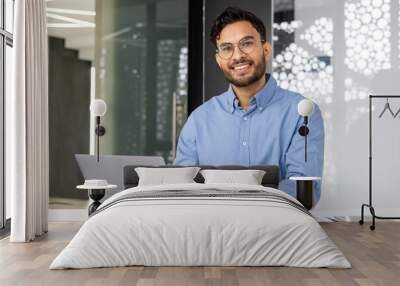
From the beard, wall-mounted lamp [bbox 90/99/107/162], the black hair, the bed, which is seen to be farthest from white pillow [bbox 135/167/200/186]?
the bed

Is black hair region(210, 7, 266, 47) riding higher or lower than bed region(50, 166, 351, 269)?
higher

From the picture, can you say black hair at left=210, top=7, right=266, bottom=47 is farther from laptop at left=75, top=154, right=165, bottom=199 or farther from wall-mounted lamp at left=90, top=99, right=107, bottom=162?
laptop at left=75, top=154, right=165, bottom=199

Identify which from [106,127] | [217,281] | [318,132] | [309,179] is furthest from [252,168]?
[217,281]

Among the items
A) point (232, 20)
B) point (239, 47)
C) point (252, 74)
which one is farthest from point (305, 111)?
point (232, 20)

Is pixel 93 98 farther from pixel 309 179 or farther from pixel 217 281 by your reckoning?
pixel 217 281

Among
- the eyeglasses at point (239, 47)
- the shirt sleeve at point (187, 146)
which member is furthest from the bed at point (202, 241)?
the eyeglasses at point (239, 47)

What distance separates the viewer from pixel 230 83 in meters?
6.73

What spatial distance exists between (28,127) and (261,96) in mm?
2502

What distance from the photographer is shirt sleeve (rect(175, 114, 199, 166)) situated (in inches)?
262

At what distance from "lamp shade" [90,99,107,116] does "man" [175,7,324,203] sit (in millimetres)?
942

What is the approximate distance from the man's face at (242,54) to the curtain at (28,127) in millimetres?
1961

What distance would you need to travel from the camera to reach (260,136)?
6.51 metres

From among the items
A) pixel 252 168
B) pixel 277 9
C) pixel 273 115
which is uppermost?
pixel 277 9

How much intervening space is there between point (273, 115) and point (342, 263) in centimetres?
274
